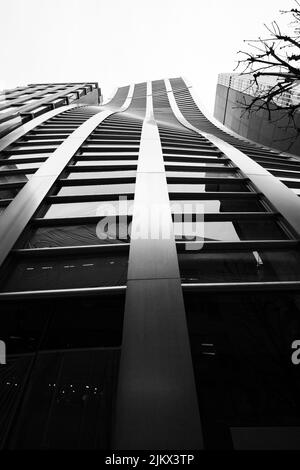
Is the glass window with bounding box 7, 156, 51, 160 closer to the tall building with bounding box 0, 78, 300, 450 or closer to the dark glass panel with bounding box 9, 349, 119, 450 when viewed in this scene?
the tall building with bounding box 0, 78, 300, 450

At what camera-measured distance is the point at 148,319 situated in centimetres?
492

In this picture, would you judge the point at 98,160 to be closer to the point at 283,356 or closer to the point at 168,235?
the point at 168,235

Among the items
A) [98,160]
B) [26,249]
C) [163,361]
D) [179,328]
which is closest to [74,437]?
[163,361]

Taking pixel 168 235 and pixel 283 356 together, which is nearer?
pixel 283 356

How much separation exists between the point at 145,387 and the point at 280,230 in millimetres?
5736

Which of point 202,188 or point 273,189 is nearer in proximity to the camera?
point 273,189

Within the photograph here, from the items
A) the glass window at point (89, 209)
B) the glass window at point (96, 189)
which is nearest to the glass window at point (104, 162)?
the glass window at point (96, 189)

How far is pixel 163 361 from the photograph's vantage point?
169 inches

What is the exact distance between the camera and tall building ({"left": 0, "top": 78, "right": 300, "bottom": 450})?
390cm

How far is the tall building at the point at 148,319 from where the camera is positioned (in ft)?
12.8

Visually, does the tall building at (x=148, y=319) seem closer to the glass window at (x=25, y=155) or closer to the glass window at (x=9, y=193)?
the glass window at (x=9, y=193)

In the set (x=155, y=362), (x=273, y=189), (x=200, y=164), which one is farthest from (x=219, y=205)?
(x=155, y=362)

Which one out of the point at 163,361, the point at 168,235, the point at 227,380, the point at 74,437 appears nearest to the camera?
the point at 74,437

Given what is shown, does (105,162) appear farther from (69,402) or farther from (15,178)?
(69,402)
